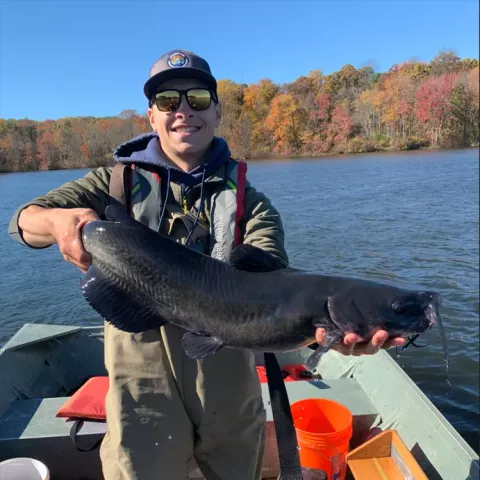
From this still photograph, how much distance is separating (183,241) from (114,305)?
60 centimetres

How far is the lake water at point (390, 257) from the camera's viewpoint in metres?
8.35

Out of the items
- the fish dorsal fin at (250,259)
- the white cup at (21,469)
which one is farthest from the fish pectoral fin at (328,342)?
the white cup at (21,469)

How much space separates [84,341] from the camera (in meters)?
6.25

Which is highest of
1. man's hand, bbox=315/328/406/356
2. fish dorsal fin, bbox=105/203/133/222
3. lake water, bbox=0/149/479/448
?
fish dorsal fin, bbox=105/203/133/222

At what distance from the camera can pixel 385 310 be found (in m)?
2.09

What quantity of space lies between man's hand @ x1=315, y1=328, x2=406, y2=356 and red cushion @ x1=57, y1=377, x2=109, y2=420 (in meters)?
2.43

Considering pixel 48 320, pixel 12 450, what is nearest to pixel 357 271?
pixel 48 320

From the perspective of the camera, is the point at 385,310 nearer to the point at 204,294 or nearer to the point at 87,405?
the point at 204,294

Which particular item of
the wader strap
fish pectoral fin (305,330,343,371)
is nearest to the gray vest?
the wader strap

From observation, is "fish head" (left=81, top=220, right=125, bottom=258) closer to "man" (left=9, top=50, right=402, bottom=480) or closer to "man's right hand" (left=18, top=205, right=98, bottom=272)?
"man's right hand" (left=18, top=205, right=98, bottom=272)

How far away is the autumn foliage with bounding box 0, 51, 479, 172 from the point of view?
54.1 metres

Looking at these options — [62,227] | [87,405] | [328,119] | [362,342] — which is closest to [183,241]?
[62,227]

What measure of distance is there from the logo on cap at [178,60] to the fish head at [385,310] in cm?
155

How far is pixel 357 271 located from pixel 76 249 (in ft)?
39.3
